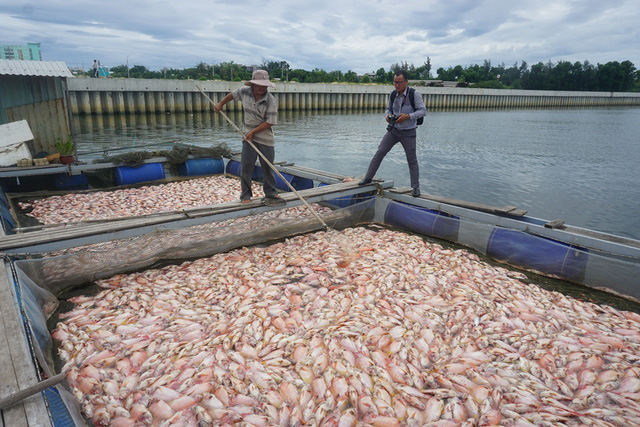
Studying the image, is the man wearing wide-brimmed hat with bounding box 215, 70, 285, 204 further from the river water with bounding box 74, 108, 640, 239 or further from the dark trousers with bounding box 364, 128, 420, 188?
the river water with bounding box 74, 108, 640, 239

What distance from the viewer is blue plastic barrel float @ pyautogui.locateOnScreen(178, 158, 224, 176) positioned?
12438 mm

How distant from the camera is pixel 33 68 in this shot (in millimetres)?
10906

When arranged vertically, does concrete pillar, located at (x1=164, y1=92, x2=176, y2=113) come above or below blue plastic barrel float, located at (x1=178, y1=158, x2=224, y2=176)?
above

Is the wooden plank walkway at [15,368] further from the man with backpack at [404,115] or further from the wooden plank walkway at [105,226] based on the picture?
the man with backpack at [404,115]

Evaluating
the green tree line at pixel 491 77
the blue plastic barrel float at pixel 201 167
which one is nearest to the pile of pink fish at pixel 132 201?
the blue plastic barrel float at pixel 201 167

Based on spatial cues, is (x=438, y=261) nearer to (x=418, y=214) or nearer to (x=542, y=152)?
(x=418, y=214)

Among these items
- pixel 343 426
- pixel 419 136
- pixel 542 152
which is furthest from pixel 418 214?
pixel 419 136

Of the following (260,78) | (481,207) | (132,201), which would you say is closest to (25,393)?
(260,78)

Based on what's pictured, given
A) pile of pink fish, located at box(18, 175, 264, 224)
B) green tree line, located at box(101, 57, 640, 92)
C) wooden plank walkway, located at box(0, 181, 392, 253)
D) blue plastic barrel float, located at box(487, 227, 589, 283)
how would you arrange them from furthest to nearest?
green tree line, located at box(101, 57, 640, 92) < pile of pink fish, located at box(18, 175, 264, 224) < blue plastic barrel float, located at box(487, 227, 589, 283) < wooden plank walkway, located at box(0, 181, 392, 253)

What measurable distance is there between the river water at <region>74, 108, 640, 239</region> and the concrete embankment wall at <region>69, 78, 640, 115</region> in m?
1.35

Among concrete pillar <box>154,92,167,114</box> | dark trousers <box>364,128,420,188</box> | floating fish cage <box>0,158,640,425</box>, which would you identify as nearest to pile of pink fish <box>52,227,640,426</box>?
floating fish cage <box>0,158,640,425</box>

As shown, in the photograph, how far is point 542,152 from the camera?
23.6 meters

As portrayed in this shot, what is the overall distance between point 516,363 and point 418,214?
4183mm

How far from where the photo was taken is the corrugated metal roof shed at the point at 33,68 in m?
10.1
